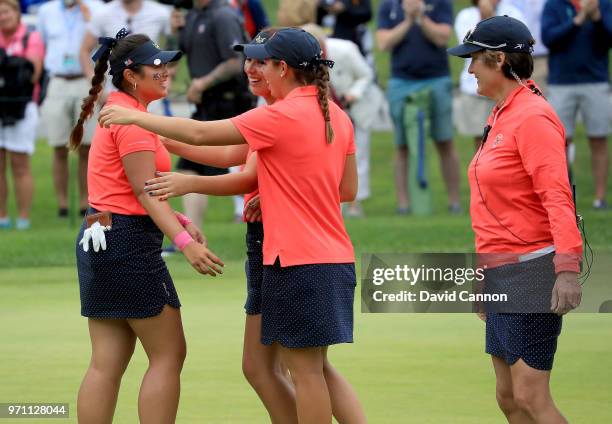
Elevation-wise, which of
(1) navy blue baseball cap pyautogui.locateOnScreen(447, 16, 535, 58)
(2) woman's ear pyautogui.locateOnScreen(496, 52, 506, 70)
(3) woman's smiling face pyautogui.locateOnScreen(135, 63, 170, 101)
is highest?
(1) navy blue baseball cap pyautogui.locateOnScreen(447, 16, 535, 58)

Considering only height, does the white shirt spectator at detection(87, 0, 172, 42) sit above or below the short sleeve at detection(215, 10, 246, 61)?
below

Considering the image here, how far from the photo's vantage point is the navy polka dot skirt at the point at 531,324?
565cm

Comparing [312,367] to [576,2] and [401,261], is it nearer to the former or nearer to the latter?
[401,261]

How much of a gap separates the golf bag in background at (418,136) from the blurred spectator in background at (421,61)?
0.08 meters

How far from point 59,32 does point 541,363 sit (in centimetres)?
1017

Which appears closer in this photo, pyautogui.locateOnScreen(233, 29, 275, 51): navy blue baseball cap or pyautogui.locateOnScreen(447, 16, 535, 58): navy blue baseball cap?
pyautogui.locateOnScreen(447, 16, 535, 58): navy blue baseball cap

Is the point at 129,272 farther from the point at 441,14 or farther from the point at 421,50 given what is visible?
the point at 441,14

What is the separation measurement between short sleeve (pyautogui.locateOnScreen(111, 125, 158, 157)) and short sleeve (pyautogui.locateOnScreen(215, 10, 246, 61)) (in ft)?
20.6

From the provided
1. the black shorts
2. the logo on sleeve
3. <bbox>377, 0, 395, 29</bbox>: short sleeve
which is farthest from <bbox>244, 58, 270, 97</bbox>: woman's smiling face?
<bbox>377, 0, 395, 29</bbox>: short sleeve

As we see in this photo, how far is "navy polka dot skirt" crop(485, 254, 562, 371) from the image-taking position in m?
5.65

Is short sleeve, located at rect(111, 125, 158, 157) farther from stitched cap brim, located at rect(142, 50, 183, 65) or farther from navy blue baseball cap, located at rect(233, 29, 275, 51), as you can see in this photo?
navy blue baseball cap, located at rect(233, 29, 275, 51)

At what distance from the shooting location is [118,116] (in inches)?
224

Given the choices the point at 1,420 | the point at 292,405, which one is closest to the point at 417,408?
the point at 292,405

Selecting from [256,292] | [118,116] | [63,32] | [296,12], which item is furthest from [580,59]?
[118,116]
